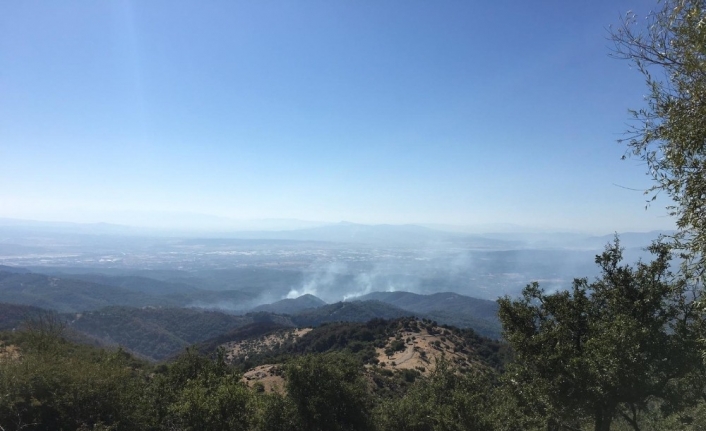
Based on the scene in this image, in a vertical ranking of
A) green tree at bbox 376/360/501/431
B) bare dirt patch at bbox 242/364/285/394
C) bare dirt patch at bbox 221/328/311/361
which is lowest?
bare dirt patch at bbox 221/328/311/361

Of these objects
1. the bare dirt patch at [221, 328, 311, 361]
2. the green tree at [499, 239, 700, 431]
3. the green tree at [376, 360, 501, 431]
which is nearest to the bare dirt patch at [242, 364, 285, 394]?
the green tree at [376, 360, 501, 431]

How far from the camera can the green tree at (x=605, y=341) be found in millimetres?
11117

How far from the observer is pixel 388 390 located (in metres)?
44.3

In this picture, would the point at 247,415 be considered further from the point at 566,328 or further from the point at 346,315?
the point at 346,315

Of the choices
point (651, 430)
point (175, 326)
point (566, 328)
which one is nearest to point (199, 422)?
point (566, 328)

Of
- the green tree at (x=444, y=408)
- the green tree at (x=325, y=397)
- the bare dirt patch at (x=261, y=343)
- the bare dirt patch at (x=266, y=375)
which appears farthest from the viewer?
the bare dirt patch at (x=261, y=343)

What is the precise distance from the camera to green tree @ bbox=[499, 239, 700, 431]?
36.5 ft

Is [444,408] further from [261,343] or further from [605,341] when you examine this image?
[261,343]

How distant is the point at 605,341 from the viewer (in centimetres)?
1118

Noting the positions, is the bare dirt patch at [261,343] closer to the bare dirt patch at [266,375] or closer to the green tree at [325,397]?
the bare dirt patch at [266,375]

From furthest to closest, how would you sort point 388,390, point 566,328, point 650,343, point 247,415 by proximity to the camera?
point 388,390 → point 247,415 → point 566,328 → point 650,343

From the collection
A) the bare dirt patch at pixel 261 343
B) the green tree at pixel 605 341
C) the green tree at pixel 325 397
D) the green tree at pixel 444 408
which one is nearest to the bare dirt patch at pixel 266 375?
the green tree at pixel 444 408

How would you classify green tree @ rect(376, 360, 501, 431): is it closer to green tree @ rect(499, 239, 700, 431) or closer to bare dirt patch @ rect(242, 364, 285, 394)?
green tree @ rect(499, 239, 700, 431)

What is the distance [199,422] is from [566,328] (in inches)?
654
